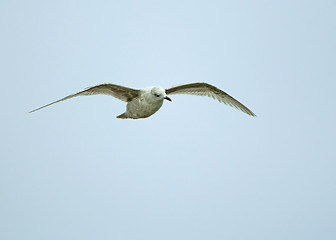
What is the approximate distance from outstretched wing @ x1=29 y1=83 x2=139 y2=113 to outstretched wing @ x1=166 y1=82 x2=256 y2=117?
183 cm

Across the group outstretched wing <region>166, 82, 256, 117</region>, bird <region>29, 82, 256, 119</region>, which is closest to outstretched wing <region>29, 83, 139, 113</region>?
bird <region>29, 82, 256, 119</region>

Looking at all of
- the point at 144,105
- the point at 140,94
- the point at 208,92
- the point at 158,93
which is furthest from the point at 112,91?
the point at 208,92

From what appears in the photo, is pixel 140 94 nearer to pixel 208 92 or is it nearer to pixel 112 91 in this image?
pixel 112 91

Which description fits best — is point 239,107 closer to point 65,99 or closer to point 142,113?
point 142,113

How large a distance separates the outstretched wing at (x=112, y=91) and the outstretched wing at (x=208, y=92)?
72.0 inches

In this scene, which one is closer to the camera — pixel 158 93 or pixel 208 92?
pixel 158 93

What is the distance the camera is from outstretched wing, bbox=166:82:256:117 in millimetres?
21094

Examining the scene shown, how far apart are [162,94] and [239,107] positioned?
5.69m

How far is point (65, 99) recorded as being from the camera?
722 inches

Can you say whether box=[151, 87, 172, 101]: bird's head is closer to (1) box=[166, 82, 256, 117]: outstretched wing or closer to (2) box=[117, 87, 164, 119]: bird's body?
(2) box=[117, 87, 164, 119]: bird's body

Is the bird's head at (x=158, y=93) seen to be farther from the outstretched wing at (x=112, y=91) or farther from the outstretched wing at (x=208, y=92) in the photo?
the outstretched wing at (x=208, y=92)

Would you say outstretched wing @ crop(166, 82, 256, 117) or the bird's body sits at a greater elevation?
outstretched wing @ crop(166, 82, 256, 117)

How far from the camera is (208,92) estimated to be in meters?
22.3

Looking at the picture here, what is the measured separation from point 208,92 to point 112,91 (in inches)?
199
